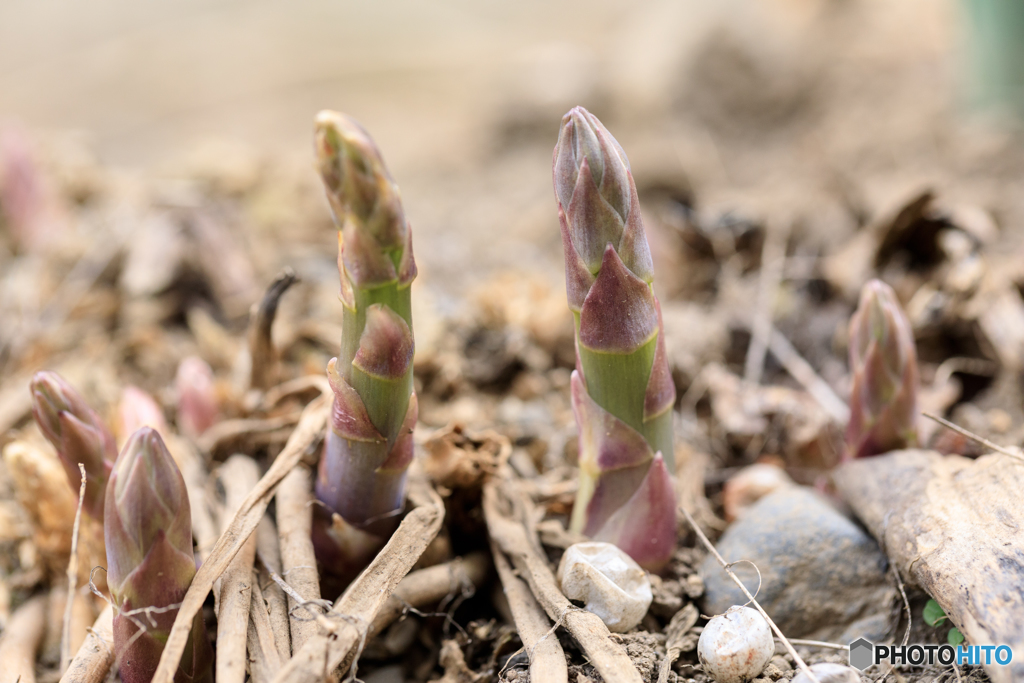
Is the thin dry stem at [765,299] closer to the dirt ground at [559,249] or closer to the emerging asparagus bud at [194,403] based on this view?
the dirt ground at [559,249]

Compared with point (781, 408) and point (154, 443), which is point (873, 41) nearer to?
point (781, 408)

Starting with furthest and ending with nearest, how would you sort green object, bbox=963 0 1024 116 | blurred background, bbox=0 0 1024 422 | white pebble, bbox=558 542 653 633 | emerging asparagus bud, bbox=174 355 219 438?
green object, bbox=963 0 1024 116, blurred background, bbox=0 0 1024 422, emerging asparagus bud, bbox=174 355 219 438, white pebble, bbox=558 542 653 633

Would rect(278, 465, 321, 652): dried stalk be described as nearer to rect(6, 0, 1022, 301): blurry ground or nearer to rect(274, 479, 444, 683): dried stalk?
rect(274, 479, 444, 683): dried stalk

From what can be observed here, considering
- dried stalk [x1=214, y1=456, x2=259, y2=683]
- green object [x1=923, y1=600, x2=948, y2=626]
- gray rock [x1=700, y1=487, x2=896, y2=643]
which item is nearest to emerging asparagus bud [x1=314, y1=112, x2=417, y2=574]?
dried stalk [x1=214, y1=456, x2=259, y2=683]

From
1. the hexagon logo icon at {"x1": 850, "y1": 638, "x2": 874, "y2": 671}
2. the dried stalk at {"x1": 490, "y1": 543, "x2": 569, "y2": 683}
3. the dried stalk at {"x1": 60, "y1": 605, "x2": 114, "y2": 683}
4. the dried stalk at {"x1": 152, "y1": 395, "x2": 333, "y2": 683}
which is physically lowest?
the hexagon logo icon at {"x1": 850, "y1": 638, "x2": 874, "y2": 671}

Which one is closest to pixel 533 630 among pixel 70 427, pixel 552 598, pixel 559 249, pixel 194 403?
pixel 552 598

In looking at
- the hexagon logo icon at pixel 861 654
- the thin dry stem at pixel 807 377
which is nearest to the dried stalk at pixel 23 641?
the hexagon logo icon at pixel 861 654
